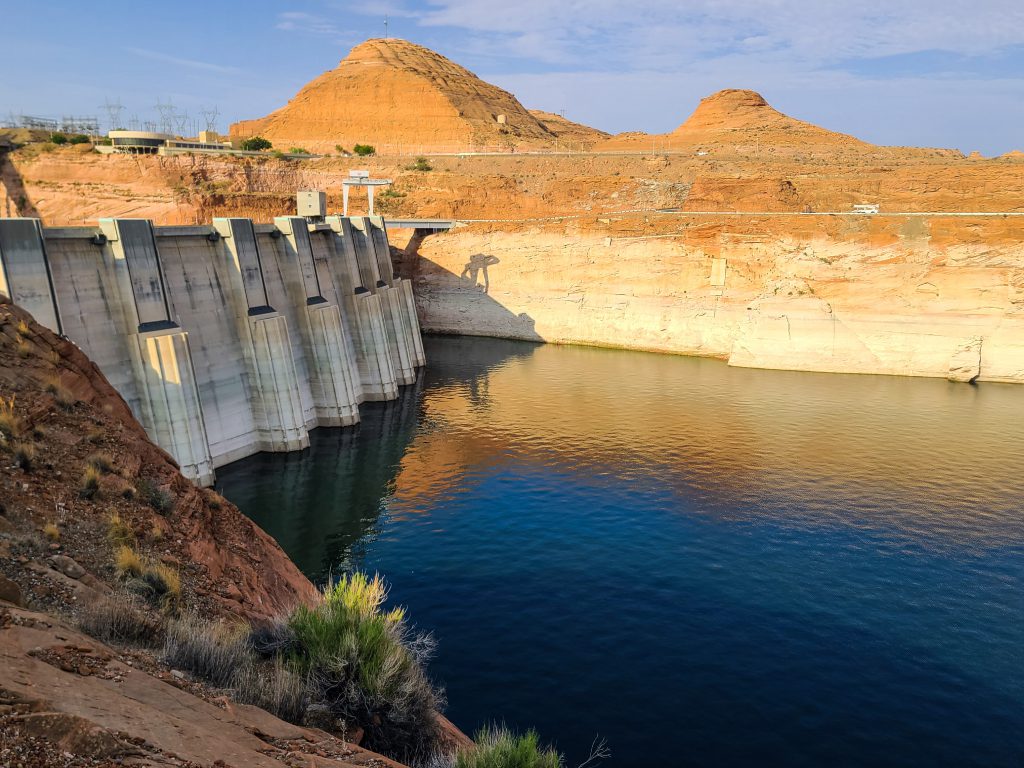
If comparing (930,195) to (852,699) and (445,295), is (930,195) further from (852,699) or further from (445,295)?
(852,699)

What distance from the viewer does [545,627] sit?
20.5m

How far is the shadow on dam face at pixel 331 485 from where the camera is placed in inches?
1053

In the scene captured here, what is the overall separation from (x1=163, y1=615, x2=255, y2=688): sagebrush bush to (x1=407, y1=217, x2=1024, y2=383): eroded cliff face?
53.6 meters

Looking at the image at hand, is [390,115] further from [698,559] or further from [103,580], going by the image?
[103,580]

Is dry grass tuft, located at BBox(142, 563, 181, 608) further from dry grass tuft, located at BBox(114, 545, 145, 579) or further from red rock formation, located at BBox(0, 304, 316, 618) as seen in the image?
red rock formation, located at BBox(0, 304, 316, 618)

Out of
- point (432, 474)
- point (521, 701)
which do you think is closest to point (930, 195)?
point (432, 474)

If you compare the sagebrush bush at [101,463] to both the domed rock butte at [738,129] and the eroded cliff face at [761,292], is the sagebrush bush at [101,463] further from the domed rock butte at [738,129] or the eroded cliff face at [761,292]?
the domed rock butte at [738,129]

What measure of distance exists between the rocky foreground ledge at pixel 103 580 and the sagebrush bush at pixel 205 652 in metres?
0.42

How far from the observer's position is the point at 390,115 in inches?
4943

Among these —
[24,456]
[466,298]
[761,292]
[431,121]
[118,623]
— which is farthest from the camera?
[431,121]

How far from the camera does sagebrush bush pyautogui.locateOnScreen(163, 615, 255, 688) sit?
9.34 metres

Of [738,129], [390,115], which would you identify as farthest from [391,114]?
[738,129]

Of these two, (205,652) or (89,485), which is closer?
(205,652)

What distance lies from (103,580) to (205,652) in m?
2.74
